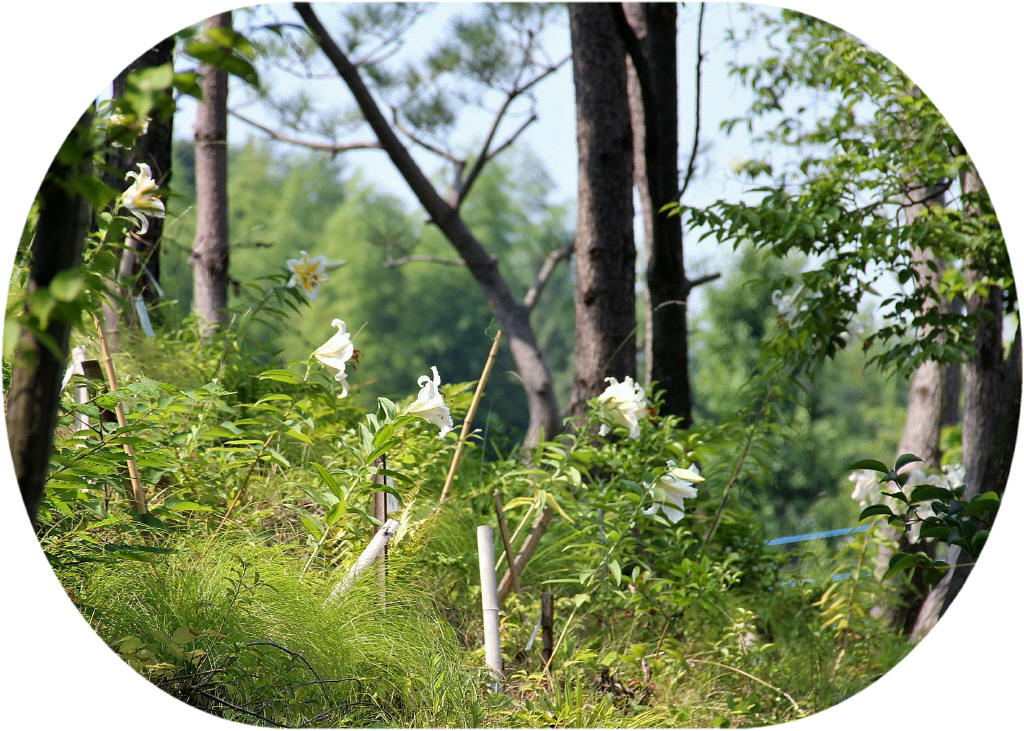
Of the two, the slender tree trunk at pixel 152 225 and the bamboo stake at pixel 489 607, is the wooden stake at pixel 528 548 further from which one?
the slender tree trunk at pixel 152 225

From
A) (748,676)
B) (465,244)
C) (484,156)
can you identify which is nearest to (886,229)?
(748,676)

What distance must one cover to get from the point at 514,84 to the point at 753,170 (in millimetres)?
3050

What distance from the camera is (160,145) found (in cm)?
274

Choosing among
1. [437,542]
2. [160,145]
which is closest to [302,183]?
[160,145]

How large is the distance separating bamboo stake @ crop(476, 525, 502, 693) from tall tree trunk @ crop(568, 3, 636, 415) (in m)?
1.02

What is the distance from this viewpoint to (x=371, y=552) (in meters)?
1.69

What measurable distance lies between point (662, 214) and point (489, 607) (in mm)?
1319

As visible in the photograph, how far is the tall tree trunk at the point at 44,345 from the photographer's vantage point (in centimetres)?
93

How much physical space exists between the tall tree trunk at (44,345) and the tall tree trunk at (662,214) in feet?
5.72

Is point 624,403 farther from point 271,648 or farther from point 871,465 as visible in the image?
point 271,648

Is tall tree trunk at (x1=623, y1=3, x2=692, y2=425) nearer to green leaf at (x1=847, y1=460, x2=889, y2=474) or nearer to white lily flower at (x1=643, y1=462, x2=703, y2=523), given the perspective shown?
white lily flower at (x1=643, y1=462, x2=703, y2=523)

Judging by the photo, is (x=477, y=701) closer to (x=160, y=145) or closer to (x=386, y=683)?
(x=386, y=683)

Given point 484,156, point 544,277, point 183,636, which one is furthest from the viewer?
point 544,277

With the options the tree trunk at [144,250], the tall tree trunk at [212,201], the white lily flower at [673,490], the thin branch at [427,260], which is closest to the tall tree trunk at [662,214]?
the white lily flower at [673,490]
